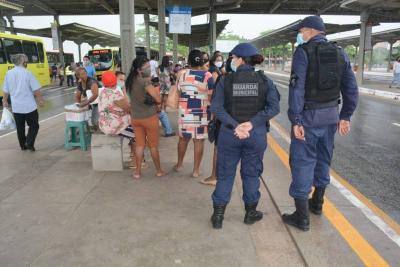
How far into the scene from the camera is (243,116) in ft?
11.4

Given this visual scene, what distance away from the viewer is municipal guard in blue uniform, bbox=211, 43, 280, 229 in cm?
343

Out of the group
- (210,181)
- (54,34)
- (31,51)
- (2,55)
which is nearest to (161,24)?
(31,51)

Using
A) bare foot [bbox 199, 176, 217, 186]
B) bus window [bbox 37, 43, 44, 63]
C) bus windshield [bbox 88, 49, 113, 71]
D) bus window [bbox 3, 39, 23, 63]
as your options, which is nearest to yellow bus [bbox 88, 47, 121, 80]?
bus windshield [bbox 88, 49, 113, 71]

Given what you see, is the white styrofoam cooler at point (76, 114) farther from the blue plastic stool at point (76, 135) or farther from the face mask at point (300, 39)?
the face mask at point (300, 39)

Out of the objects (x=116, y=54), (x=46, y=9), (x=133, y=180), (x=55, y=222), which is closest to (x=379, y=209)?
(x=133, y=180)

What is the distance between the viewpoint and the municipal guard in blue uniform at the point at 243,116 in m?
3.43

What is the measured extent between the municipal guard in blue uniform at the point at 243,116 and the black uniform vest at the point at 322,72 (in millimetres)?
330

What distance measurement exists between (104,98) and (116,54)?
22.3m

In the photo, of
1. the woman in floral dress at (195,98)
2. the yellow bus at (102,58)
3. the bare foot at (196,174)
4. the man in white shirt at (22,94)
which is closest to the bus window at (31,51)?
the yellow bus at (102,58)

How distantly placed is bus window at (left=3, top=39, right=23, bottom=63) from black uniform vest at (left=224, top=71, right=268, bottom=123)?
49.6 ft

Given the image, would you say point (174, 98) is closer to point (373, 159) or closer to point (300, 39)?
point (300, 39)

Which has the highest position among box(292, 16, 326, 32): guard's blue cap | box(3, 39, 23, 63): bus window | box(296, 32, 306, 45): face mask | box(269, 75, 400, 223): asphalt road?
box(3, 39, 23, 63): bus window

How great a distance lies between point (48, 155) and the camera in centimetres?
650

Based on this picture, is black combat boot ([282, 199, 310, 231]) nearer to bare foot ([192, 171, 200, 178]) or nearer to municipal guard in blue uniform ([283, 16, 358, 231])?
municipal guard in blue uniform ([283, 16, 358, 231])
